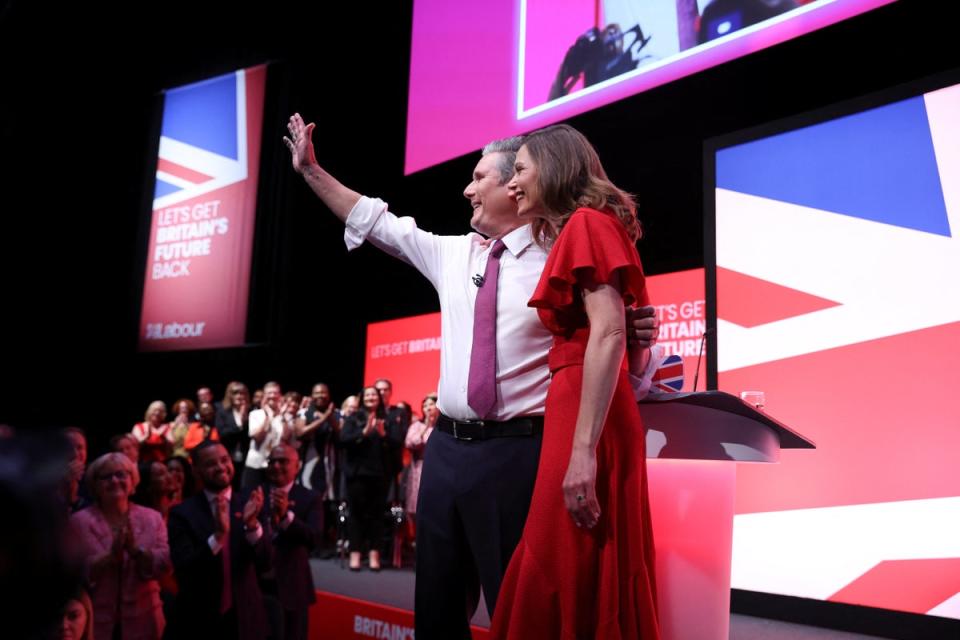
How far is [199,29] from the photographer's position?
849cm

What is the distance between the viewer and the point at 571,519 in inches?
53.1

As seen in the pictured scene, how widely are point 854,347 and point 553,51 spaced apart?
253cm

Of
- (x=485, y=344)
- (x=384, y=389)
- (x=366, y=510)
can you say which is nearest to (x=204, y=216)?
(x=384, y=389)

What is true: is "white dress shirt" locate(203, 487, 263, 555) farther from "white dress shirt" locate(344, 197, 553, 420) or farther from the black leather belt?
the black leather belt

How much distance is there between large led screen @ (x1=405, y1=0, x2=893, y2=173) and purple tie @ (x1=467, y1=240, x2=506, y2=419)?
116 inches

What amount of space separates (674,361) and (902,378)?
2357 millimetres

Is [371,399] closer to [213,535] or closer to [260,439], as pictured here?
[260,439]

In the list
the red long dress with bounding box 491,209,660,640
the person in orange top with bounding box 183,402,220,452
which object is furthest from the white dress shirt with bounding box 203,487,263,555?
the person in orange top with bounding box 183,402,220,452

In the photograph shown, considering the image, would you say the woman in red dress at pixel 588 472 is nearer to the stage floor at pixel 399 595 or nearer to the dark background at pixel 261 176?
the stage floor at pixel 399 595

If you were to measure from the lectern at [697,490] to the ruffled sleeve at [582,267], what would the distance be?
1.01ft

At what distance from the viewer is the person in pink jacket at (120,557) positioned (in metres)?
2.77

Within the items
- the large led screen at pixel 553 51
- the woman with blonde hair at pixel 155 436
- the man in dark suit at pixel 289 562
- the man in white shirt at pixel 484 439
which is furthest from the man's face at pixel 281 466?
the woman with blonde hair at pixel 155 436

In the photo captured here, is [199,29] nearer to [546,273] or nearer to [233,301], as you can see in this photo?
[233,301]

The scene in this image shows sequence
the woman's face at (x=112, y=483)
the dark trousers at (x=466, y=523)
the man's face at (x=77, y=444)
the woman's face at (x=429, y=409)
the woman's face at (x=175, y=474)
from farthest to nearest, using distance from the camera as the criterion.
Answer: the woman's face at (x=429, y=409), the woman's face at (x=175, y=474), the woman's face at (x=112, y=483), the dark trousers at (x=466, y=523), the man's face at (x=77, y=444)
